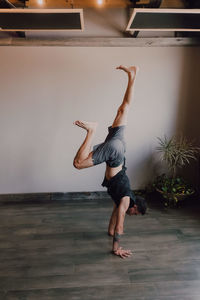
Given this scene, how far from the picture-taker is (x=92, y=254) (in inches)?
110

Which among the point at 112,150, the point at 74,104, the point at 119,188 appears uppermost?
the point at 74,104

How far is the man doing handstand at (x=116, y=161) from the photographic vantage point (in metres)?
2.54

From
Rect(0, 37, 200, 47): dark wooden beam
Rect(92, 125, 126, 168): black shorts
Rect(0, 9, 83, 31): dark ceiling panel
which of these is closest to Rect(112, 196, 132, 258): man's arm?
Rect(92, 125, 126, 168): black shorts

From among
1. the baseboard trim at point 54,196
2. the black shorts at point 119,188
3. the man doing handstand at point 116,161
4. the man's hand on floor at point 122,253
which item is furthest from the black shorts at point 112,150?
the baseboard trim at point 54,196

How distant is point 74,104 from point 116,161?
1.79 metres

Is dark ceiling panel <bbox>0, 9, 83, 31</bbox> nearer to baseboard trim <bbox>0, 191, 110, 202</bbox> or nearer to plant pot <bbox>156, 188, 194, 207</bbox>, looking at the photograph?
baseboard trim <bbox>0, 191, 110, 202</bbox>

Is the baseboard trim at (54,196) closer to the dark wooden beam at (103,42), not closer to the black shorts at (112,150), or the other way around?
the black shorts at (112,150)

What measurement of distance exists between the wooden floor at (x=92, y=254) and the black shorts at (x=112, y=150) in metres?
1.10

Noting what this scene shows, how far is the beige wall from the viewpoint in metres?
4.00

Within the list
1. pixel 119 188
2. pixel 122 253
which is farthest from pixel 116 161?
pixel 122 253

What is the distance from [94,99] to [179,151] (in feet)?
5.46

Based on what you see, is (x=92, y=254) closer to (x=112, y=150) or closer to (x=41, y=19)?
(x=112, y=150)

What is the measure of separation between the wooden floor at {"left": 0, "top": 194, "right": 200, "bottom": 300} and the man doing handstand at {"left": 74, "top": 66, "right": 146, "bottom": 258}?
0.31 m

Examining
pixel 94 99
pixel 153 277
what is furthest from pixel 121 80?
pixel 153 277
